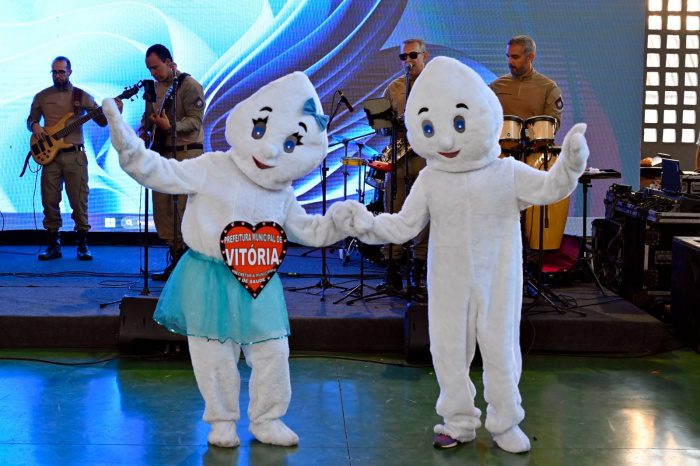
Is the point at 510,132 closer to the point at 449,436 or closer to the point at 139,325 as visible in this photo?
the point at 449,436

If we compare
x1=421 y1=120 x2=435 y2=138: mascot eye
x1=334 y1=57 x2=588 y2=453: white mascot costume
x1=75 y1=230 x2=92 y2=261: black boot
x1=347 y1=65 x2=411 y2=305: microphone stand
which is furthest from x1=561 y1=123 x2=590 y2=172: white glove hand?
x1=75 y1=230 x2=92 y2=261: black boot

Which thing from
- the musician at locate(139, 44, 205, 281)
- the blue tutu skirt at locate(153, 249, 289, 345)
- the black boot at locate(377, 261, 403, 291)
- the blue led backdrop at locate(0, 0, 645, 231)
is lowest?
the black boot at locate(377, 261, 403, 291)

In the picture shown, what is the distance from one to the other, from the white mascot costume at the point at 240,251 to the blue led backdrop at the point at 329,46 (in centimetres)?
458

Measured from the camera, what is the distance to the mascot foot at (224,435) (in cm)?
298

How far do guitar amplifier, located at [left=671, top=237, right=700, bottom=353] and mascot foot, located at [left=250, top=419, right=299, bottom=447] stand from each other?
2.59 m

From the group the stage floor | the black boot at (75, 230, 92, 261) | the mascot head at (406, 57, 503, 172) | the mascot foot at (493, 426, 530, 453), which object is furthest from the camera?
the black boot at (75, 230, 92, 261)

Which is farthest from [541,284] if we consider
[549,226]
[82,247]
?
[82,247]

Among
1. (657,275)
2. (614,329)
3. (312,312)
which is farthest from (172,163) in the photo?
(657,275)

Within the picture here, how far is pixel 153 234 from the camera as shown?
8.03 m

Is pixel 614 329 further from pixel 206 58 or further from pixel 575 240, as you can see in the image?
pixel 206 58

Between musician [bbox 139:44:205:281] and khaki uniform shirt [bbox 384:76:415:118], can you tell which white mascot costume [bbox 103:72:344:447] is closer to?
khaki uniform shirt [bbox 384:76:415:118]

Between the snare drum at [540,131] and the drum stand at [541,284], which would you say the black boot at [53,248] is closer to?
the drum stand at [541,284]

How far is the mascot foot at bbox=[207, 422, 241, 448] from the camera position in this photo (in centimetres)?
298

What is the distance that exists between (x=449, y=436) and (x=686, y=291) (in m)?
2.26
